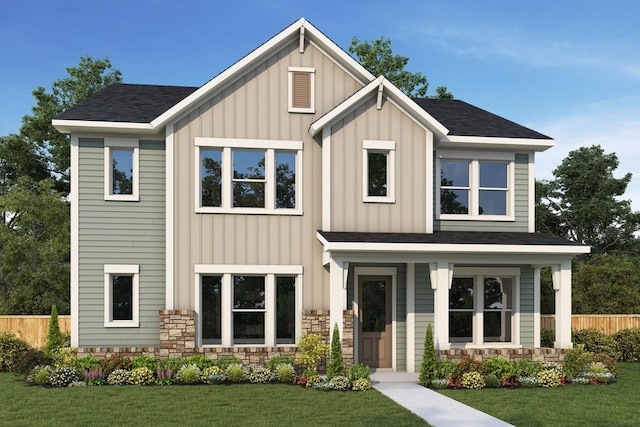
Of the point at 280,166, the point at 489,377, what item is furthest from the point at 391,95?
the point at 489,377

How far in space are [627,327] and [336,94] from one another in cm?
1491

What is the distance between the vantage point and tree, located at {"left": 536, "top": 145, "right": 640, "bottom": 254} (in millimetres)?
42062

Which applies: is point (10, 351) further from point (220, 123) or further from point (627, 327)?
point (627, 327)

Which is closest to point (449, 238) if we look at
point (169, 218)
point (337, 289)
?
point (337, 289)

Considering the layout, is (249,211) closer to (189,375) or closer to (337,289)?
(337,289)

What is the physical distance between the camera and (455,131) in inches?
764

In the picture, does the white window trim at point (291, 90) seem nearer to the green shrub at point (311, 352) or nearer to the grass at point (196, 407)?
the green shrub at point (311, 352)

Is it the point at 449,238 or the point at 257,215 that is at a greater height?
the point at 257,215

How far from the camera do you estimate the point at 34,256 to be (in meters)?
29.0

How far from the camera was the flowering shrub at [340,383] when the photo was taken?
50.3ft

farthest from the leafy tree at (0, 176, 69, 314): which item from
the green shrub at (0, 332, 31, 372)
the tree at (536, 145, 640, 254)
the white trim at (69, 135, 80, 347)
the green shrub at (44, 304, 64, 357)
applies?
the tree at (536, 145, 640, 254)

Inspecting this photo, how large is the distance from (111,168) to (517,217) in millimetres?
12355

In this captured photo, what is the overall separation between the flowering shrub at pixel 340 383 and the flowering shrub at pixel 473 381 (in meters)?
2.97

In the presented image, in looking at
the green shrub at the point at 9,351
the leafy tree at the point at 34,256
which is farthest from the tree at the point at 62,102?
the green shrub at the point at 9,351
